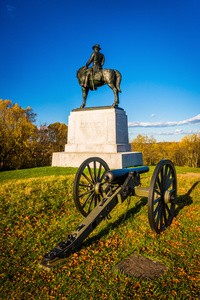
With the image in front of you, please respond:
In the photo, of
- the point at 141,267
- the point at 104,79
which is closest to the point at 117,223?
the point at 141,267

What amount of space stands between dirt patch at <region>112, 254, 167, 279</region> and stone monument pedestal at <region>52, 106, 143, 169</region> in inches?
315

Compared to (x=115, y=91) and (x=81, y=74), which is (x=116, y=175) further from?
(x=81, y=74)

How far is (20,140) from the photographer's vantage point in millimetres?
23500

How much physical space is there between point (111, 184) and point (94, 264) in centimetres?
→ 145

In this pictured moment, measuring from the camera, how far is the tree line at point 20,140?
883 inches

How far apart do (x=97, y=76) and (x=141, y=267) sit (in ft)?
36.0

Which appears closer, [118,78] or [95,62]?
[118,78]

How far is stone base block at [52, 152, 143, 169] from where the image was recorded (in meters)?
10.7

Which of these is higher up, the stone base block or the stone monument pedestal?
the stone monument pedestal

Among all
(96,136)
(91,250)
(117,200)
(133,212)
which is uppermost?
(96,136)

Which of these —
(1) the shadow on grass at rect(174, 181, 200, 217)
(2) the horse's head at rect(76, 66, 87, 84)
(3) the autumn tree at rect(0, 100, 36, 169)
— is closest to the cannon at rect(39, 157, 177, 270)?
(1) the shadow on grass at rect(174, 181, 200, 217)

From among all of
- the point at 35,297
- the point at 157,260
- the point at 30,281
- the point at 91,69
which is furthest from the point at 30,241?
the point at 91,69

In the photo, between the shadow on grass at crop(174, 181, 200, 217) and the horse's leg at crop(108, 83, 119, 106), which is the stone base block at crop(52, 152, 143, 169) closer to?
the horse's leg at crop(108, 83, 119, 106)

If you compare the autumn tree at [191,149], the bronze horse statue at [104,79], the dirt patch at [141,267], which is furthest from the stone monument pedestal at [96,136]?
the autumn tree at [191,149]
